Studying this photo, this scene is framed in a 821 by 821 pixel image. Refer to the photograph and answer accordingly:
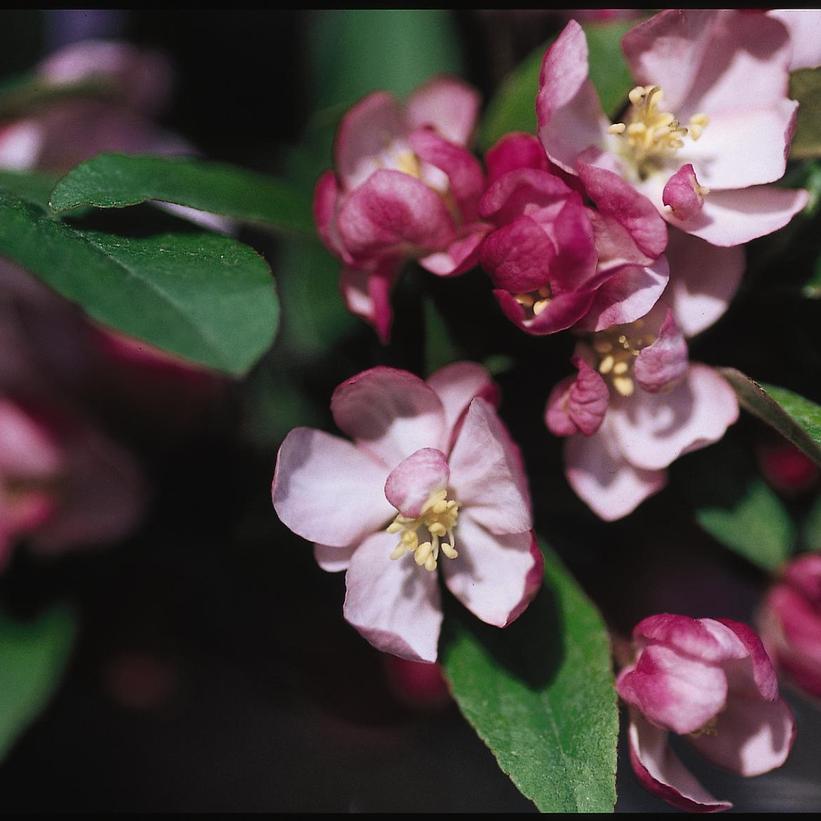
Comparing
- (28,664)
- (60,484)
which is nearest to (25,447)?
(60,484)

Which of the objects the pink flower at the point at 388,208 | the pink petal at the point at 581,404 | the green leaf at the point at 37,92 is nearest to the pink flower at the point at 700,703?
the pink petal at the point at 581,404

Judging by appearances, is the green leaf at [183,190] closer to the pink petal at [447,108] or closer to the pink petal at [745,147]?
the pink petal at [447,108]

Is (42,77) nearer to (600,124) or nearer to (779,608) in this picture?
(600,124)

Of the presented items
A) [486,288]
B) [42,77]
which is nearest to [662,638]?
[486,288]

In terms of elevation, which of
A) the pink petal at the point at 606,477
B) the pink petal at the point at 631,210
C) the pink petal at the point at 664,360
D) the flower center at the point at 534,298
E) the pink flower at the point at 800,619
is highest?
the pink petal at the point at 631,210

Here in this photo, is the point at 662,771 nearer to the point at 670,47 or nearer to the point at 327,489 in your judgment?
the point at 327,489

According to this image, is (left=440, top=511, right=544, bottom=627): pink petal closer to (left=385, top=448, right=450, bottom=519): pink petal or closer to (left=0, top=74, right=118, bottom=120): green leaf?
(left=385, top=448, right=450, bottom=519): pink petal

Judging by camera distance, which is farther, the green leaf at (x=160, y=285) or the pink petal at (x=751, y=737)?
the pink petal at (x=751, y=737)
